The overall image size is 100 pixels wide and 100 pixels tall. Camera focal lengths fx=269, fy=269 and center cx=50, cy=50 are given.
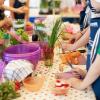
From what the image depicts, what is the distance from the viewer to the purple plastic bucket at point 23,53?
4.21 feet

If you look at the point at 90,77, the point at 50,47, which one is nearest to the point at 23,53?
the point at 50,47

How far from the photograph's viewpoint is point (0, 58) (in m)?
1.36

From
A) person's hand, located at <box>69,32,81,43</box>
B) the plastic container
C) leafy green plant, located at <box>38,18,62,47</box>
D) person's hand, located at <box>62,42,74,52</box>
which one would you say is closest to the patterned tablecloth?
the plastic container

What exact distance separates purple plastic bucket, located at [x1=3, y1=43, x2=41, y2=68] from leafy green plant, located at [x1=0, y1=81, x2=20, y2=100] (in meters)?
0.20

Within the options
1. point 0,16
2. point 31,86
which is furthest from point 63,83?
point 0,16

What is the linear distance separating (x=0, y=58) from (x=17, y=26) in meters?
0.66

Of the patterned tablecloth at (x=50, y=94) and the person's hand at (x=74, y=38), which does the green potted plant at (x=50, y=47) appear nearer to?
the patterned tablecloth at (x=50, y=94)

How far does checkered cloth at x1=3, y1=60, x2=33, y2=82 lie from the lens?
1.16m

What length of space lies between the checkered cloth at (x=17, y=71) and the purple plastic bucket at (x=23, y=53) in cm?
8

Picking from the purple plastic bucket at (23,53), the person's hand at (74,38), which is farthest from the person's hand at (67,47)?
the purple plastic bucket at (23,53)

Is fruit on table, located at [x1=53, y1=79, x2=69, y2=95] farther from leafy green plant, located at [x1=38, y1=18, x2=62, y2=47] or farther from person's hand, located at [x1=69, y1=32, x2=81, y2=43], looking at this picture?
person's hand, located at [x1=69, y1=32, x2=81, y2=43]

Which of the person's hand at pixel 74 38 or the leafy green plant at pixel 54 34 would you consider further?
the person's hand at pixel 74 38

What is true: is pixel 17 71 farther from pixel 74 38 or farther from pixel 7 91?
pixel 74 38

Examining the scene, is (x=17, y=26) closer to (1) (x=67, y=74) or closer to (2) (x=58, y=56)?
(2) (x=58, y=56)
